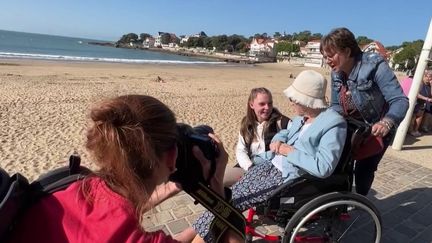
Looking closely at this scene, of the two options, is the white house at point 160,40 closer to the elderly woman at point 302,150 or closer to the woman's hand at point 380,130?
the elderly woman at point 302,150

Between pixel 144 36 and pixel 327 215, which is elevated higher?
pixel 327 215

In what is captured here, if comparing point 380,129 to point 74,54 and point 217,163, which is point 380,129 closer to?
point 217,163

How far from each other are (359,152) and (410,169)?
3589 mm

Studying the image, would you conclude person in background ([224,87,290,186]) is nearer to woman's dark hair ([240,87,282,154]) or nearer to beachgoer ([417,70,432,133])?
woman's dark hair ([240,87,282,154])

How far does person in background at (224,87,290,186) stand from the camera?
3391mm

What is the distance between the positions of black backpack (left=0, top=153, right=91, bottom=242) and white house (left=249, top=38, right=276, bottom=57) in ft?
307

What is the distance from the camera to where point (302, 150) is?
2.55 meters

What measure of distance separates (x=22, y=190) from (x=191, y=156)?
614 millimetres

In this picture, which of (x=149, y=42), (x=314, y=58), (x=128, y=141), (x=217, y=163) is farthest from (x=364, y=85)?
(x=149, y=42)

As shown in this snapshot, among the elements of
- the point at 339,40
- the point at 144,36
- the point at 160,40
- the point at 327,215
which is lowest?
the point at 160,40

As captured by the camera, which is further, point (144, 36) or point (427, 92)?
point (144, 36)

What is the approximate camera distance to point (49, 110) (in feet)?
31.6

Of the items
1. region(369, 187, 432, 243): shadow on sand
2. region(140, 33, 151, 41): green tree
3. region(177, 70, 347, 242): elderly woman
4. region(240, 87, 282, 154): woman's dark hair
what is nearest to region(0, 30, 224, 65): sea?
Result: region(240, 87, 282, 154): woman's dark hair

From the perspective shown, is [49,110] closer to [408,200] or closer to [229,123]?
[229,123]
